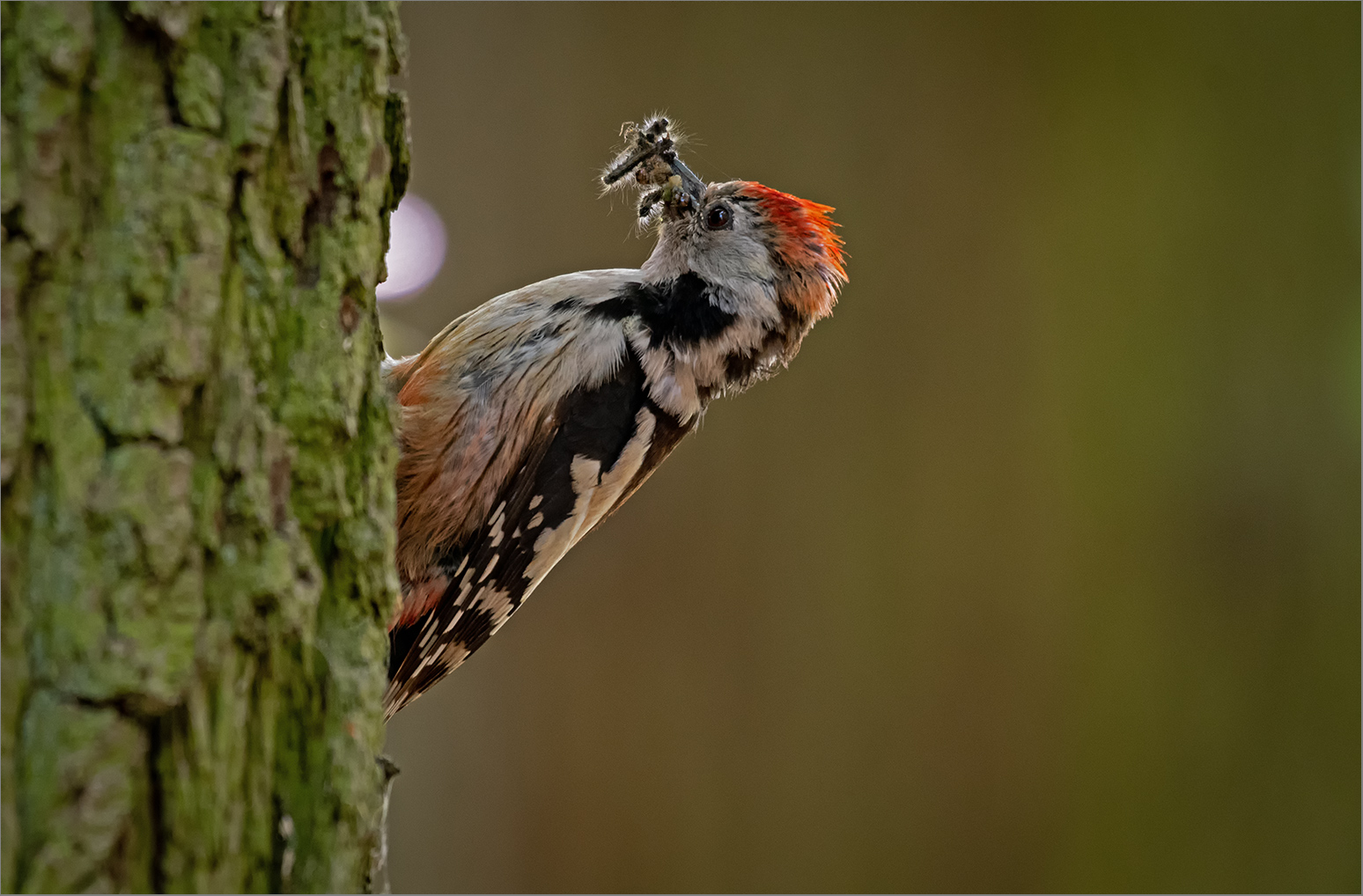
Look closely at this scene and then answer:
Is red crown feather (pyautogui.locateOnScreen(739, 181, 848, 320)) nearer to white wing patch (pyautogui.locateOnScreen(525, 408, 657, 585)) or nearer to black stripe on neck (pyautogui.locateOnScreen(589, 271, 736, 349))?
black stripe on neck (pyautogui.locateOnScreen(589, 271, 736, 349))

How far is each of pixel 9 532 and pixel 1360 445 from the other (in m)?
3.34

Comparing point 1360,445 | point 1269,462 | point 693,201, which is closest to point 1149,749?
point 1269,462

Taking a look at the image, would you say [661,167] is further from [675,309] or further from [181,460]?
[181,460]

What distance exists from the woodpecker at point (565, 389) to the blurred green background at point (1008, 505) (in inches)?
44.4

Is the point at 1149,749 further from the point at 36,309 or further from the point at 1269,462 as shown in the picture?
the point at 36,309

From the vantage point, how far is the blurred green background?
2.76 m

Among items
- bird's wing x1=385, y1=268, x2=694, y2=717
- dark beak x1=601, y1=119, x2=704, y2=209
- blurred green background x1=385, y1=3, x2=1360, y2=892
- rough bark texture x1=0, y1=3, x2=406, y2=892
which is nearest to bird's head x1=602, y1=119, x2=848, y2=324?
dark beak x1=601, y1=119, x2=704, y2=209

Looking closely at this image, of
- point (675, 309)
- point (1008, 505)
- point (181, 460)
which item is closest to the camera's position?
point (181, 460)

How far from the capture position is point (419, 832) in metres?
3.11

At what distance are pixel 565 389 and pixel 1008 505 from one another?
5.91ft

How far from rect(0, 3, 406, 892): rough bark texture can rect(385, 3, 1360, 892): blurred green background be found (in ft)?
6.64

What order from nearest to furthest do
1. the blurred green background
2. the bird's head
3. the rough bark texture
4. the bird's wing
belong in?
the rough bark texture → the bird's wing → the bird's head → the blurred green background

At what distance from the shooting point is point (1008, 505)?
2805mm

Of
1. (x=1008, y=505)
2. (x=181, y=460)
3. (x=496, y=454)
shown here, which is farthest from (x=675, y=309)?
(x=1008, y=505)
